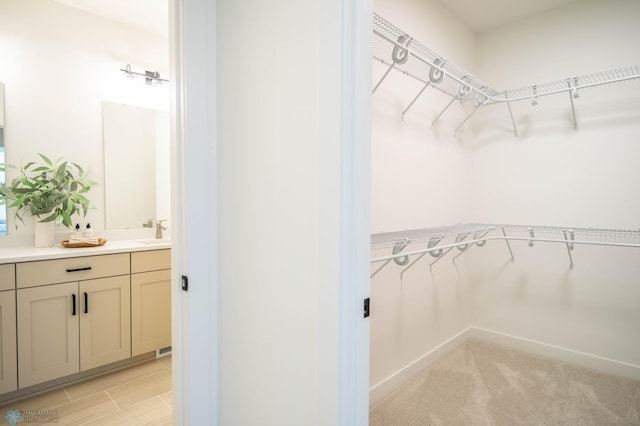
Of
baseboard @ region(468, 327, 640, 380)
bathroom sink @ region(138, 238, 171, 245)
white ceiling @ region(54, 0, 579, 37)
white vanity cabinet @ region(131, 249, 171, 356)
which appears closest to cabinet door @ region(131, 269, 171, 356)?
white vanity cabinet @ region(131, 249, 171, 356)

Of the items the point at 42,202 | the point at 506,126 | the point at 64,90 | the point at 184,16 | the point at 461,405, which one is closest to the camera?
the point at 184,16

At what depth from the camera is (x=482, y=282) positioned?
277cm

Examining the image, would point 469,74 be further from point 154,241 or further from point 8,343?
point 8,343

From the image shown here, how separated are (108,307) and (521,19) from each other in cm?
365

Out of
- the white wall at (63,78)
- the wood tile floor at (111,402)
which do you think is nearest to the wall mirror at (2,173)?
the white wall at (63,78)

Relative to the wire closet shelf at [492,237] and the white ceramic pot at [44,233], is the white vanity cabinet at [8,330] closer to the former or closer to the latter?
the white ceramic pot at [44,233]

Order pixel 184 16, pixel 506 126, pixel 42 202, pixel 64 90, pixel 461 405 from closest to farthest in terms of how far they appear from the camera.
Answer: pixel 184 16, pixel 461 405, pixel 42 202, pixel 64 90, pixel 506 126

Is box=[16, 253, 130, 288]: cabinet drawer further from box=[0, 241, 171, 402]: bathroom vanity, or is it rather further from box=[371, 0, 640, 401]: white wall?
box=[371, 0, 640, 401]: white wall

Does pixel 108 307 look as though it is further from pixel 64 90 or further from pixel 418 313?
pixel 418 313

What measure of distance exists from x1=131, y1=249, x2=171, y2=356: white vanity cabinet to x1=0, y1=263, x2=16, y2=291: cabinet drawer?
1.97 feet

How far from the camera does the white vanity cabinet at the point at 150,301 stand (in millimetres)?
2271

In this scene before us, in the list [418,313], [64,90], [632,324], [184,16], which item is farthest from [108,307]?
[632,324]

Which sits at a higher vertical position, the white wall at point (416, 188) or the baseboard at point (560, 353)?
the white wall at point (416, 188)

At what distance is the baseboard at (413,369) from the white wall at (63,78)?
92.0 inches
